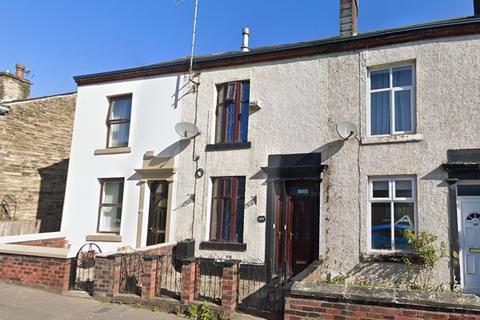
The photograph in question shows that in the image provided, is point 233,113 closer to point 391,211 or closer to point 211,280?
point 211,280

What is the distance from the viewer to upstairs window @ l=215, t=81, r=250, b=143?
33.5 ft

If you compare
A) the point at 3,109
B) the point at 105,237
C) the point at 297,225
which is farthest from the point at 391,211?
the point at 3,109

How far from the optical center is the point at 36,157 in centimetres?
1434

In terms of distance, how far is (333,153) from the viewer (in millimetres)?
8938

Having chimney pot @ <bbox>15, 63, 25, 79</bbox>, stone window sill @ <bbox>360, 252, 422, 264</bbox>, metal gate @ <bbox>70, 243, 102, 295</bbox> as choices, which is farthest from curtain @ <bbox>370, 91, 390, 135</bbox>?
chimney pot @ <bbox>15, 63, 25, 79</bbox>

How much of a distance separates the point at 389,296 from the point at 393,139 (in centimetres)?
454

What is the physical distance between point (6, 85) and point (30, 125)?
285 centimetres

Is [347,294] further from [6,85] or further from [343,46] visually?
[6,85]

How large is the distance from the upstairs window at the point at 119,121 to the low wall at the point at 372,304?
8.21 m

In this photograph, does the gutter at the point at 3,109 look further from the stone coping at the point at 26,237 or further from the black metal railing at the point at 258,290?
A: the black metal railing at the point at 258,290

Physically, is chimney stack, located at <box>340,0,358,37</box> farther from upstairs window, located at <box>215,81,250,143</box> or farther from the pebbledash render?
upstairs window, located at <box>215,81,250,143</box>

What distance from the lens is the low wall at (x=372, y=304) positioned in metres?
4.46

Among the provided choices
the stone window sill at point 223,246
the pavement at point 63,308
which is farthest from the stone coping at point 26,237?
the stone window sill at point 223,246

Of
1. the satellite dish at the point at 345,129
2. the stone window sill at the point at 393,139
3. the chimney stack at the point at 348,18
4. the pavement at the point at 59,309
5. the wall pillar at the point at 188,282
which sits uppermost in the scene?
the chimney stack at the point at 348,18
